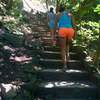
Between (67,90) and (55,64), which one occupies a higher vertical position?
(55,64)

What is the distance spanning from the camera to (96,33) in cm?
1192

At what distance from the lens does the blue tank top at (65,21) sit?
392 inches

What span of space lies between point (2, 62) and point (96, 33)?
400 cm

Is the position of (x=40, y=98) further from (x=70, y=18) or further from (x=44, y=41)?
(x=44, y=41)

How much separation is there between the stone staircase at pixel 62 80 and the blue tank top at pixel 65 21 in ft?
4.39

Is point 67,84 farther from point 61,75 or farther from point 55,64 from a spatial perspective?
point 55,64

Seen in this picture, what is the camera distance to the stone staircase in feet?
28.7

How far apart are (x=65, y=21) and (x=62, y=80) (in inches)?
73.3

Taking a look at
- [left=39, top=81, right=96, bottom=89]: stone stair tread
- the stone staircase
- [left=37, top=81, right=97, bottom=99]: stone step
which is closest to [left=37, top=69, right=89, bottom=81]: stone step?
the stone staircase

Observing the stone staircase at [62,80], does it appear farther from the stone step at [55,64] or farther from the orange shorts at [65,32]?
the orange shorts at [65,32]

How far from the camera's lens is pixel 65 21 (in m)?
9.99

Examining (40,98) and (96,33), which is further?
(96,33)

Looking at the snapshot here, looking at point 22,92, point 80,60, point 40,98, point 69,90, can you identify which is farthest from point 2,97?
point 80,60

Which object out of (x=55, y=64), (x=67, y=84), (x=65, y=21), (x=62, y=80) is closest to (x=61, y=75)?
(x=62, y=80)
